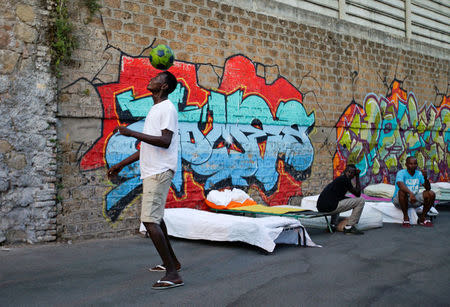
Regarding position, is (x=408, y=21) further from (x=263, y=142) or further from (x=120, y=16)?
(x=120, y=16)

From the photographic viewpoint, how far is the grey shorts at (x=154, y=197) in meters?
4.33

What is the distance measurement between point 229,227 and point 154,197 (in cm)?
222

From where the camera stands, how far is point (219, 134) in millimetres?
8594

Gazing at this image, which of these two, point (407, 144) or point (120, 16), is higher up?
point (120, 16)

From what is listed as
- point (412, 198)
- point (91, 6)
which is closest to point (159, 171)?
point (91, 6)

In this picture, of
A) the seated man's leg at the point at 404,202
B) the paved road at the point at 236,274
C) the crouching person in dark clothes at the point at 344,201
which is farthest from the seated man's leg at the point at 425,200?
the paved road at the point at 236,274

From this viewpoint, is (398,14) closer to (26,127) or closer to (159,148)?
(26,127)

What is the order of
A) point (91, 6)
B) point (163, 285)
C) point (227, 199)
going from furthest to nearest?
point (227, 199)
point (91, 6)
point (163, 285)

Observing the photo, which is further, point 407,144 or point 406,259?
point 407,144

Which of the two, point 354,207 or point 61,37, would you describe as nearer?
point 61,37

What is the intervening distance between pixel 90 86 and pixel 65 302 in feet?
12.5

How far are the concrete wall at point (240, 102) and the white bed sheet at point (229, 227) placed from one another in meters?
0.84

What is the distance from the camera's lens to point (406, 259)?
571 cm

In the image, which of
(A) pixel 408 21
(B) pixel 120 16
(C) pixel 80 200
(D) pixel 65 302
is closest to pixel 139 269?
(D) pixel 65 302
